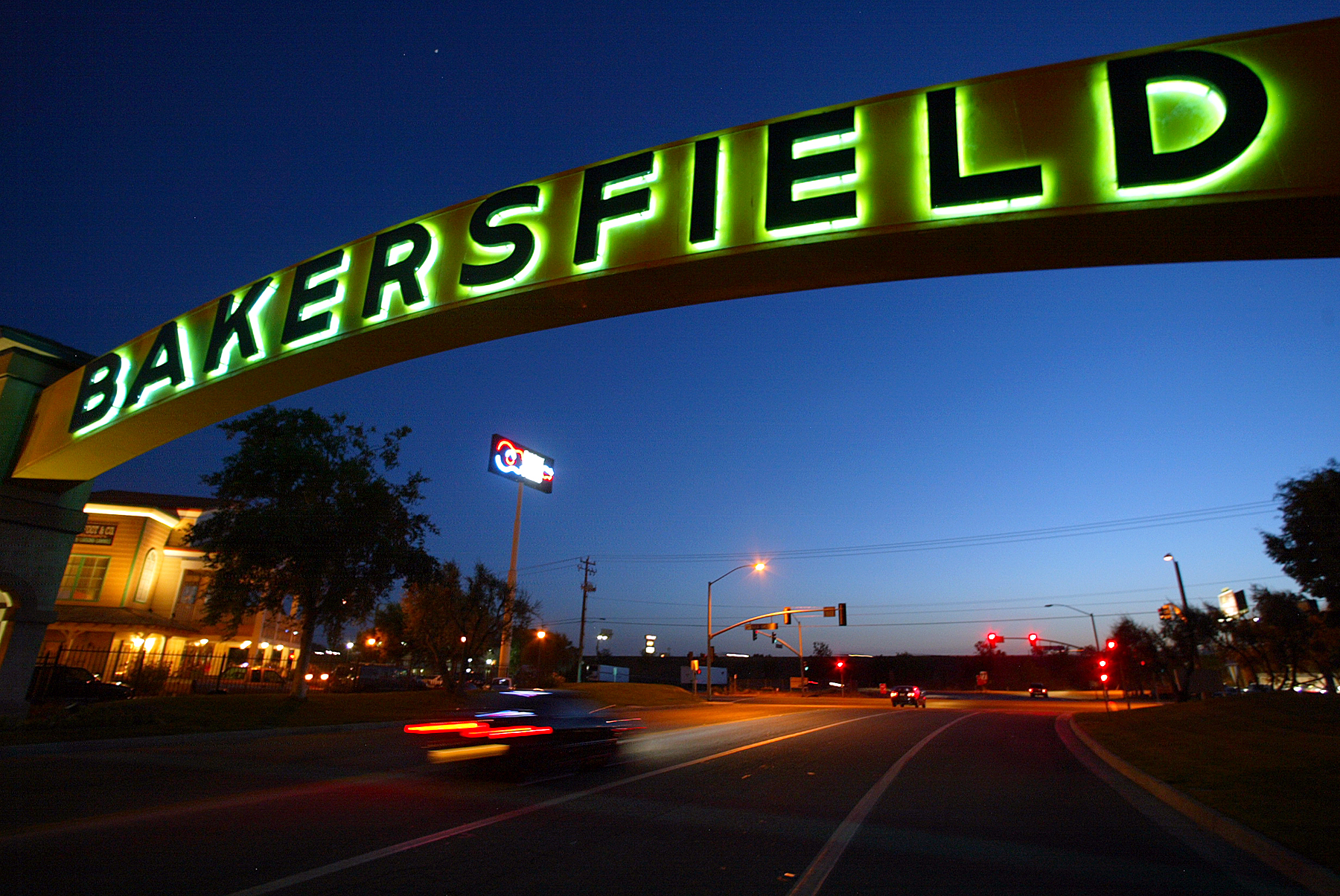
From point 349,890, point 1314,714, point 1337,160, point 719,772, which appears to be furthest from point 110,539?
point 1314,714

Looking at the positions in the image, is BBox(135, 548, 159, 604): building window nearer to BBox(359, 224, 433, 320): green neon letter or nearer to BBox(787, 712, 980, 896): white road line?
BBox(359, 224, 433, 320): green neon letter

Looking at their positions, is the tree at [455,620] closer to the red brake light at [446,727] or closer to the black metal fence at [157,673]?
the black metal fence at [157,673]

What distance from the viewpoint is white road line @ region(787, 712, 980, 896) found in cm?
566

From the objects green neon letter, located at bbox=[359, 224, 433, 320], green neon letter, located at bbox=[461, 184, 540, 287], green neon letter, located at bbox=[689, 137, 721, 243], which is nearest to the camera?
green neon letter, located at bbox=[689, 137, 721, 243]

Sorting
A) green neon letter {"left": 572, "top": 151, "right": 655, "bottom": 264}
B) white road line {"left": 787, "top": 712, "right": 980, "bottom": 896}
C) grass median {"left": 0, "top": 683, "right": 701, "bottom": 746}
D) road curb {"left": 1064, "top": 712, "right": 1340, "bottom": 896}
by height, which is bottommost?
grass median {"left": 0, "top": 683, "right": 701, "bottom": 746}

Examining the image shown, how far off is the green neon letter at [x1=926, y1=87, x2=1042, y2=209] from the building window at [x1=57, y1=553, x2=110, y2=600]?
41165 mm

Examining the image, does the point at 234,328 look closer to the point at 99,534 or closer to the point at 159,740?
the point at 159,740

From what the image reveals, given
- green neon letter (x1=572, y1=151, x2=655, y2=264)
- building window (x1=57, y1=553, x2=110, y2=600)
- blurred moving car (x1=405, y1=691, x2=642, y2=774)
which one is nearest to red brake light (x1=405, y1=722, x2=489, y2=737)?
blurred moving car (x1=405, y1=691, x2=642, y2=774)

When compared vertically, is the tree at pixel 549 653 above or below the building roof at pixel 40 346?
below

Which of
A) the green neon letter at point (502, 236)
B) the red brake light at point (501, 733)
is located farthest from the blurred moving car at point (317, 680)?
the green neon letter at point (502, 236)

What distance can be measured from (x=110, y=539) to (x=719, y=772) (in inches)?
1413

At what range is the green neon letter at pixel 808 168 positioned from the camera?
727 cm

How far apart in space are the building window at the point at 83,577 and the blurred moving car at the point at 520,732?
32457 mm

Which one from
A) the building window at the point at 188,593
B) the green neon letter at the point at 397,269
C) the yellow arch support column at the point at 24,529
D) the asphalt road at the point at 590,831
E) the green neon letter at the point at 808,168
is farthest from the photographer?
the building window at the point at 188,593
